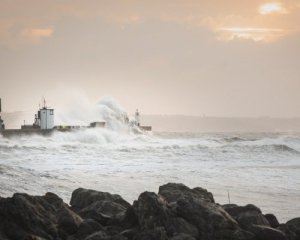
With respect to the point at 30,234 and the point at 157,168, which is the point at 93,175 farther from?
the point at 30,234

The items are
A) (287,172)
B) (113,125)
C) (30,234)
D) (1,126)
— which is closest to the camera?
(30,234)

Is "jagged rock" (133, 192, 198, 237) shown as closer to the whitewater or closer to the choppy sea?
the whitewater

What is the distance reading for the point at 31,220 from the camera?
8352 mm

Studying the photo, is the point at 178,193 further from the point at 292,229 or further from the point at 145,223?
the point at 292,229

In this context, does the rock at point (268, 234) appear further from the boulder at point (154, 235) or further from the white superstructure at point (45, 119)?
the white superstructure at point (45, 119)

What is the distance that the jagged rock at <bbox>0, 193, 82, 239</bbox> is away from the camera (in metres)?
8.07

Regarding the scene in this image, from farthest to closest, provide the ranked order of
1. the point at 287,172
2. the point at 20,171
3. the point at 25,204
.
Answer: the point at 287,172
the point at 20,171
the point at 25,204

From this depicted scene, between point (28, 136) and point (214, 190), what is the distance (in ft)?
97.3

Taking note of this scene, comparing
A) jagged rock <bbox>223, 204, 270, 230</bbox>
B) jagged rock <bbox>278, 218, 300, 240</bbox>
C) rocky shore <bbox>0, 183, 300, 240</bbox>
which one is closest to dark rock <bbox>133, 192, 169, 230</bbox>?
rocky shore <bbox>0, 183, 300, 240</bbox>

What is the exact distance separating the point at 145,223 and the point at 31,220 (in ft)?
5.45

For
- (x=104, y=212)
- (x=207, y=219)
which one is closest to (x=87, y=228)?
(x=104, y=212)

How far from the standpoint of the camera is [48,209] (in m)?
9.60

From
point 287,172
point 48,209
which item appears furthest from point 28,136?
point 48,209

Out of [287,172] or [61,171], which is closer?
[61,171]
